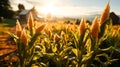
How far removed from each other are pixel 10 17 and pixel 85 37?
58.7 m

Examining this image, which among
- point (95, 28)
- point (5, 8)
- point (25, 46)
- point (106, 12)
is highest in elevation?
point (106, 12)

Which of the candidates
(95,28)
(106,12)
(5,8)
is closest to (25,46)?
(95,28)

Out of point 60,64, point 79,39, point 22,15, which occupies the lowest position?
point 22,15

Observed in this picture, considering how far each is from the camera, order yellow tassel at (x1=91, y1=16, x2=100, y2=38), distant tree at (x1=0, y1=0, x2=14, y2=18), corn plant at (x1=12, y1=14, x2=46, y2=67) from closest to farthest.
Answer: yellow tassel at (x1=91, y1=16, x2=100, y2=38)
corn plant at (x1=12, y1=14, x2=46, y2=67)
distant tree at (x1=0, y1=0, x2=14, y2=18)

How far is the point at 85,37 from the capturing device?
144 inches

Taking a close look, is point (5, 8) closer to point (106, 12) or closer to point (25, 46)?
point (25, 46)

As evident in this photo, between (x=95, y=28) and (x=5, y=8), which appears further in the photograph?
(x=5, y=8)

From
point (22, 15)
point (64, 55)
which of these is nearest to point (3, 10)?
point (22, 15)

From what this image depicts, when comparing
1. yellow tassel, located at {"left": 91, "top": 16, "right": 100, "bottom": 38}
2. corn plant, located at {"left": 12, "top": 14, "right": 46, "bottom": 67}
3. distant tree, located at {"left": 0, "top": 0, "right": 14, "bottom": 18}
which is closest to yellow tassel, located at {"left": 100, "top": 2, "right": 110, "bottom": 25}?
yellow tassel, located at {"left": 91, "top": 16, "right": 100, "bottom": 38}

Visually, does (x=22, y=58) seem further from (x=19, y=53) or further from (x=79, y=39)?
(x=79, y=39)

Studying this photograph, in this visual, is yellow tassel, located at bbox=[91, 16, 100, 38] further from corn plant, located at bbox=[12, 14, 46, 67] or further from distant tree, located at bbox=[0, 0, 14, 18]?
distant tree, located at bbox=[0, 0, 14, 18]

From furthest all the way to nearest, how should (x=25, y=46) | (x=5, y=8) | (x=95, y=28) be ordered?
1. (x=5, y=8)
2. (x=25, y=46)
3. (x=95, y=28)

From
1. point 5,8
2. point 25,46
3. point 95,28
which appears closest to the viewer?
point 95,28

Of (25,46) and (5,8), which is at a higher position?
(25,46)
